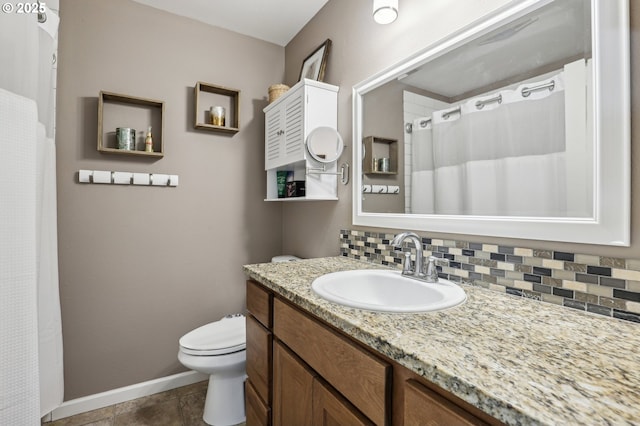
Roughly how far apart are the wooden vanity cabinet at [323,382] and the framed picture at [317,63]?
4.31 feet

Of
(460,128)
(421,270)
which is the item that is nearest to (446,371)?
(421,270)

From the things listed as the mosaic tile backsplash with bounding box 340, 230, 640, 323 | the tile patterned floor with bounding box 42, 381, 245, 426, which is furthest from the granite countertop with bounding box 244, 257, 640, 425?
the tile patterned floor with bounding box 42, 381, 245, 426

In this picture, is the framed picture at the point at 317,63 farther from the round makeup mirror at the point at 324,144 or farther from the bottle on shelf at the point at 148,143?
the bottle on shelf at the point at 148,143

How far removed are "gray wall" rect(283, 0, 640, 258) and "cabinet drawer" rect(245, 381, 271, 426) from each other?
2.71ft

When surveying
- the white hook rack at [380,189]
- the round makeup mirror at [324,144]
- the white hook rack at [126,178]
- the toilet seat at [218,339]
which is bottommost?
the toilet seat at [218,339]

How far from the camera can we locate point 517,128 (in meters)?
0.98

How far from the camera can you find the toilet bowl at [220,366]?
60.8 inches

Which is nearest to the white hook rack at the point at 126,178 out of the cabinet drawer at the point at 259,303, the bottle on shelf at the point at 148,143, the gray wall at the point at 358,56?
the bottle on shelf at the point at 148,143

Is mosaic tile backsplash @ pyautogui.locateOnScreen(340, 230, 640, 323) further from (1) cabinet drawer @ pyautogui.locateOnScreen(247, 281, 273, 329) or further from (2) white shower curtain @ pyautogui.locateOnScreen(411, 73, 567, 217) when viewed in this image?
(1) cabinet drawer @ pyautogui.locateOnScreen(247, 281, 273, 329)

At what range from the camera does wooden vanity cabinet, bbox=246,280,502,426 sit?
56 cm

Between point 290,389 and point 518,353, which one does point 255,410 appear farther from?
point 518,353

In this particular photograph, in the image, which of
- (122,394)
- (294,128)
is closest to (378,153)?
(294,128)

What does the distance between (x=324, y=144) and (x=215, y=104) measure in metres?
0.95

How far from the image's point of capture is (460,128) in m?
1.15
